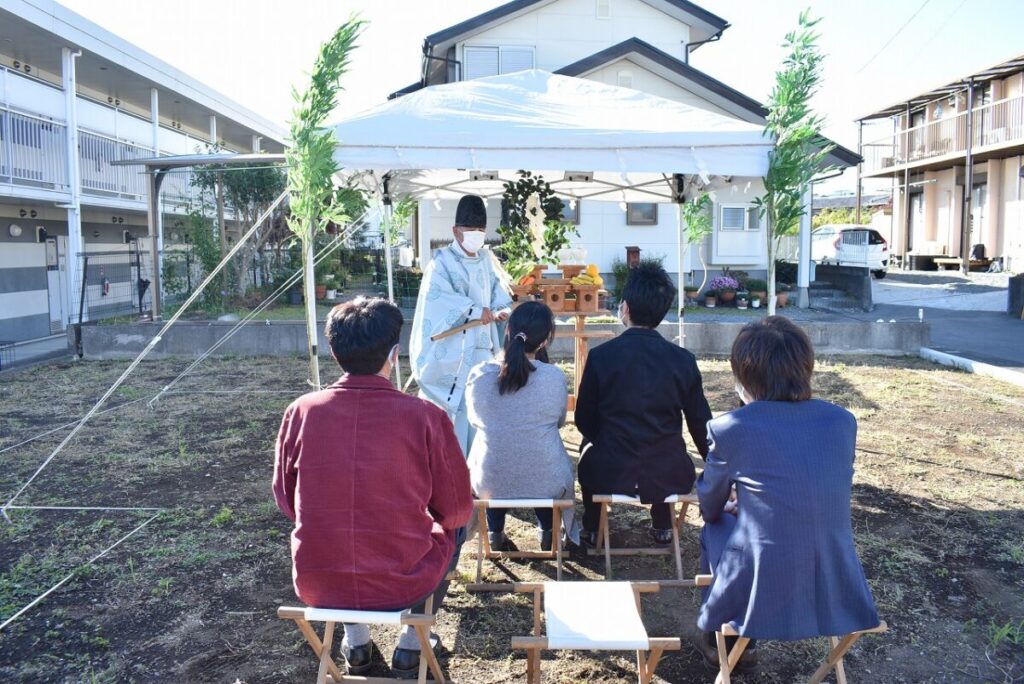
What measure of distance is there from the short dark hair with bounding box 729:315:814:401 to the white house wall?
43.8ft

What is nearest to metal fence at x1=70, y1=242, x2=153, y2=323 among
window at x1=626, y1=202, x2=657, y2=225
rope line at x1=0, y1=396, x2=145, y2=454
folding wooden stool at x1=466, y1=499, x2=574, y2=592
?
rope line at x1=0, y1=396, x2=145, y2=454

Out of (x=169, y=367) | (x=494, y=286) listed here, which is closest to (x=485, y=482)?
(x=494, y=286)

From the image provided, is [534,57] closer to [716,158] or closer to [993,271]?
[716,158]

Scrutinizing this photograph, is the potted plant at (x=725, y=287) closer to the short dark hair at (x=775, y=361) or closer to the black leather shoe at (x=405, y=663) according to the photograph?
the short dark hair at (x=775, y=361)

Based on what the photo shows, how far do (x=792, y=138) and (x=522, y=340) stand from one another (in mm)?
2374

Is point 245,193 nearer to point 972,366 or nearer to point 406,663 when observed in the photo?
point 972,366

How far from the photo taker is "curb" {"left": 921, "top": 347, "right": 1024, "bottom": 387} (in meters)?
7.57

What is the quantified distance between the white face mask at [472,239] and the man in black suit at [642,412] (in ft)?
4.31

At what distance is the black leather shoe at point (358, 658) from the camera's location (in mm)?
2568

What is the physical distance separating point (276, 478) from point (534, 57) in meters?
13.7

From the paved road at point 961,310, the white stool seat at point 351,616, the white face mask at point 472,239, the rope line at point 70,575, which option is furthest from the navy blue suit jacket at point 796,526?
the paved road at point 961,310

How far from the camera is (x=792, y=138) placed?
4.45 metres

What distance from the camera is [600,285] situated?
5480mm

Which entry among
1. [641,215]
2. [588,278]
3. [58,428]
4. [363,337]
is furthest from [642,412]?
[641,215]
